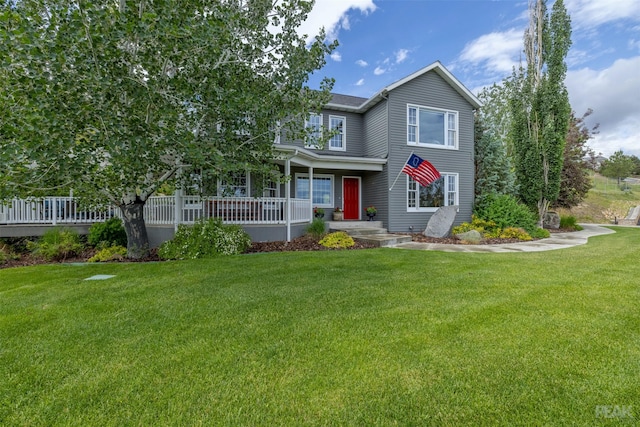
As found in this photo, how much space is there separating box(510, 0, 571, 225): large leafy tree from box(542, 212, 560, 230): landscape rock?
1.47 metres

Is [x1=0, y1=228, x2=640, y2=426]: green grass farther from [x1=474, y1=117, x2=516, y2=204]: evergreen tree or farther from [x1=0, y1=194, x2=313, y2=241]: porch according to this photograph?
[x1=474, y1=117, x2=516, y2=204]: evergreen tree

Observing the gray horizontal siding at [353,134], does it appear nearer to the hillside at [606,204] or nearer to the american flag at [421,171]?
the american flag at [421,171]

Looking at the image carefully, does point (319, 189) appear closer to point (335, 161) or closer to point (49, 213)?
point (335, 161)

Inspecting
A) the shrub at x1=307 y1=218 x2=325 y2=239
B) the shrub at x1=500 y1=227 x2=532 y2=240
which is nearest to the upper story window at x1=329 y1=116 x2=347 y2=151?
the shrub at x1=307 y1=218 x2=325 y2=239

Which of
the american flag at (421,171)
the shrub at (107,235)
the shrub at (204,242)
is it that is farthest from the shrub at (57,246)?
the american flag at (421,171)

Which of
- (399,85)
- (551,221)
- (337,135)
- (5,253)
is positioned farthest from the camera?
(551,221)

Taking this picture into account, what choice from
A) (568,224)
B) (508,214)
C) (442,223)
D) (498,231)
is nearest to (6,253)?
(442,223)

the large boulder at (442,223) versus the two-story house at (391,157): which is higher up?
the two-story house at (391,157)

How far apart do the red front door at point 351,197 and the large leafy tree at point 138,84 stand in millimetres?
7348

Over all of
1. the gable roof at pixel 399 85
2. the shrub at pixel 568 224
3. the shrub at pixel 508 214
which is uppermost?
the gable roof at pixel 399 85

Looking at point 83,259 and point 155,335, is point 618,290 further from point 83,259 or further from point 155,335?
point 83,259

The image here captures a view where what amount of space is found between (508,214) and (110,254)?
13.8m

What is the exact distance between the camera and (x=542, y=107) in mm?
13203

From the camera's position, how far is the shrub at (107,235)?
8.76 m
